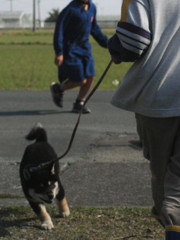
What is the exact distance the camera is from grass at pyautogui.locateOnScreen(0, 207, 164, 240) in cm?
429

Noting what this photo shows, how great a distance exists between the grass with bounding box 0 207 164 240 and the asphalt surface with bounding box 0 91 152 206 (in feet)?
0.88

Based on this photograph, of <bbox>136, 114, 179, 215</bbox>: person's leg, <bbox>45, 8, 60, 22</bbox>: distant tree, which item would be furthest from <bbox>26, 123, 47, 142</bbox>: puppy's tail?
<bbox>45, 8, 60, 22</bbox>: distant tree

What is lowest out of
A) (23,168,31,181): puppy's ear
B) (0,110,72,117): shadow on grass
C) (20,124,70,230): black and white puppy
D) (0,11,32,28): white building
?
(0,11,32,28): white building

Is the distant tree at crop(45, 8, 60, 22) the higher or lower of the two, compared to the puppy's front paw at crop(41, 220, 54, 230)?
lower

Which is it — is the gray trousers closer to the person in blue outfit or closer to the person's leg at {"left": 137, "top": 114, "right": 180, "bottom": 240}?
the person's leg at {"left": 137, "top": 114, "right": 180, "bottom": 240}

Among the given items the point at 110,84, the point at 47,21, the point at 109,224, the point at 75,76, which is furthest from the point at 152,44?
the point at 47,21

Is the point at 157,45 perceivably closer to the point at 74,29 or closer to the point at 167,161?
the point at 167,161

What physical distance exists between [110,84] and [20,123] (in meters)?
5.71

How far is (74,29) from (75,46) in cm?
28

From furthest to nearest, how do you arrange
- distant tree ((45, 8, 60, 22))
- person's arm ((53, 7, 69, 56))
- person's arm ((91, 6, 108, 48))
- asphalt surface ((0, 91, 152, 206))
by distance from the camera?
distant tree ((45, 8, 60, 22)) < person's arm ((91, 6, 108, 48)) < person's arm ((53, 7, 69, 56)) < asphalt surface ((0, 91, 152, 206))

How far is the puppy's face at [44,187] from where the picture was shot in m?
4.77

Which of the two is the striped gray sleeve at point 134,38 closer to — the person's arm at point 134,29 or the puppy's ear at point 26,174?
the person's arm at point 134,29

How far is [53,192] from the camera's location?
4.75m

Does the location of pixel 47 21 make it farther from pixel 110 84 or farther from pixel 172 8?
pixel 172 8
